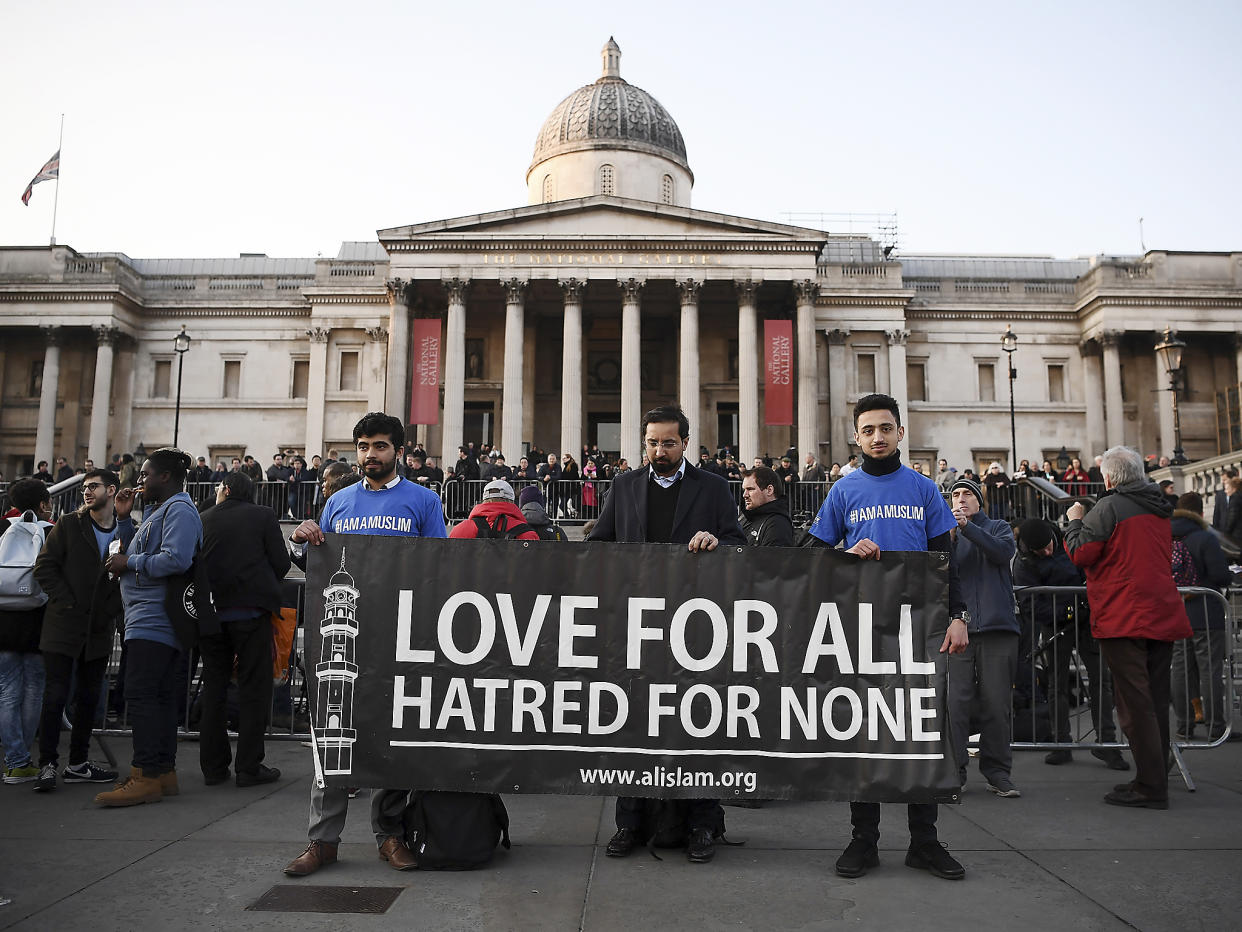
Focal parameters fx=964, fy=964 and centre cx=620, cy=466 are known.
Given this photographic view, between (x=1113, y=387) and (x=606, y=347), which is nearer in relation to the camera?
(x=1113, y=387)

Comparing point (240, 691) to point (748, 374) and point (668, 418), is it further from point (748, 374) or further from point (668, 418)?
point (748, 374)

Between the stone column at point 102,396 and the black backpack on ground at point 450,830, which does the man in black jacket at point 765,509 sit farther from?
the stone column at point 102,396

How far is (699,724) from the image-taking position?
4.84 metres

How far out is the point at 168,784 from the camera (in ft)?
21.3

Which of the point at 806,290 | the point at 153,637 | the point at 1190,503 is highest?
the point at 806,290

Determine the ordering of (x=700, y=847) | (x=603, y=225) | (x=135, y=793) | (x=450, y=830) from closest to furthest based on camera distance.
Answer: (x=450, y=830), (x=700, y=847), (x=135, y=793), (x=603, y=225)

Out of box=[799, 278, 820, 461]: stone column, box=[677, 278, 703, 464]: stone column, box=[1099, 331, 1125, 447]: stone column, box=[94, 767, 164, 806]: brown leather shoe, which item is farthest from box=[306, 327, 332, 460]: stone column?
box=[94, 767, 164, 806]: brown leather shoe

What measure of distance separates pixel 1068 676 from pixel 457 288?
29940 mm

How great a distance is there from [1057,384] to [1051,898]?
4172 cm

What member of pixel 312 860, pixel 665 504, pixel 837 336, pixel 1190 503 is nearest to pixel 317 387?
pixel 837 336

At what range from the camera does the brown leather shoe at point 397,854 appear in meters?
4.76

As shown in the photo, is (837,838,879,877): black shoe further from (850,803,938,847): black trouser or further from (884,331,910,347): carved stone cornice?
(884,331,910,347): carved stone cornice

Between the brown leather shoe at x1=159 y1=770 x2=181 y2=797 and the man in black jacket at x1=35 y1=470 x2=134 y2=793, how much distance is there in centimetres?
79

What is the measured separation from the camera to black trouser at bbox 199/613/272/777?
700 centimetres
